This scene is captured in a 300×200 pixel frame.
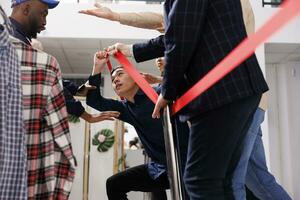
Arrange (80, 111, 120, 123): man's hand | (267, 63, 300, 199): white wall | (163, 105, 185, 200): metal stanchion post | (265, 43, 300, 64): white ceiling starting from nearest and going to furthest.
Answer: (163, 105, 185, 200): metal stanchion post < (80, 111, 120, 123): man's hand < (265, 43, 300, 64): white ceiling < (267, 63, 300, 199): white wall

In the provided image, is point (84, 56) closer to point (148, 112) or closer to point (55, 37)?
point (55, 37)

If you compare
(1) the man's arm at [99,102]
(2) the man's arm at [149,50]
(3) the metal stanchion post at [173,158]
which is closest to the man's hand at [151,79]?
(1) the man's arm at [99,102]

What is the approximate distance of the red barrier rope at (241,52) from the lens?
727mm

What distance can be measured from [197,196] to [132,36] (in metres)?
4.39

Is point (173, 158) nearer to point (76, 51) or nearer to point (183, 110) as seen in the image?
point (183, 110)

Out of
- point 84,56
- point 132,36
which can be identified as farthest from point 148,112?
point 84,56

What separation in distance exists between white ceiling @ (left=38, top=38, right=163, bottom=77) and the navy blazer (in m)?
4.30

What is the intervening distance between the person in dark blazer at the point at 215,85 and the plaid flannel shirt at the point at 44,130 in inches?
14.7

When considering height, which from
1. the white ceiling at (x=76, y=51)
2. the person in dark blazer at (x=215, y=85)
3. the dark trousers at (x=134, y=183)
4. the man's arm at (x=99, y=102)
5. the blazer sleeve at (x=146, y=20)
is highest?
the white ceiling at (x=76, y=51)

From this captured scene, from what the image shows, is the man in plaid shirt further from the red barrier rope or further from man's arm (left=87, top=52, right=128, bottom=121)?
man's arm (left=87, top=52, right=128, bottom=121)

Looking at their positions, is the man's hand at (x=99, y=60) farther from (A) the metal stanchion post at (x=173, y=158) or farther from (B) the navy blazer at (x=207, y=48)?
(B) the navy blazer at (x=207, y=48)

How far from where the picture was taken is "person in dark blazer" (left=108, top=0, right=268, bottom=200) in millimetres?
1094

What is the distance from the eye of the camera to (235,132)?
112 cm

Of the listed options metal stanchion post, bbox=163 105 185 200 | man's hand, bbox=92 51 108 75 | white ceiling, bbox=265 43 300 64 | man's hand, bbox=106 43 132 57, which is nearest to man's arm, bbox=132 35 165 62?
man's hand, bbox=106 43 132 57
